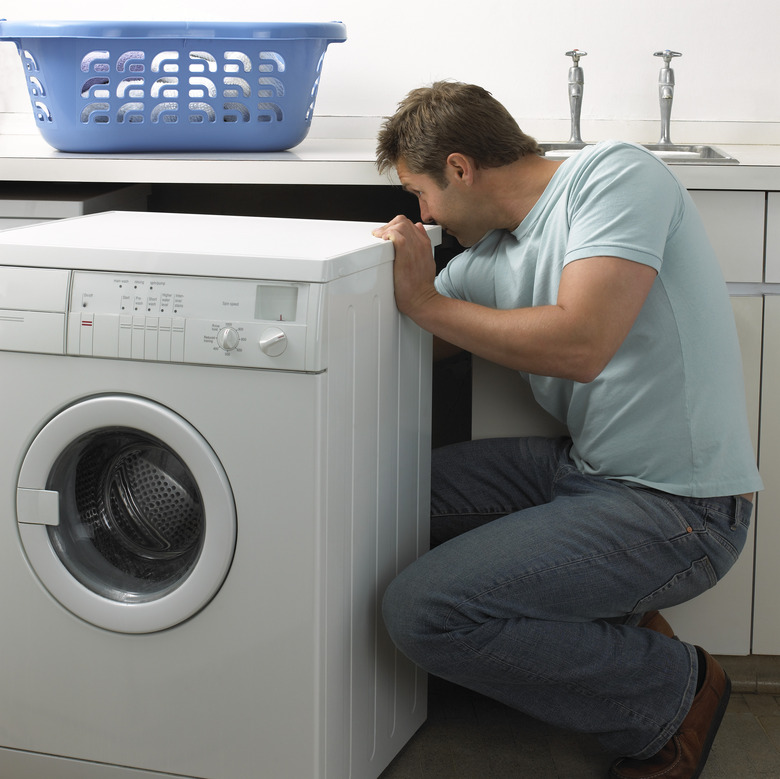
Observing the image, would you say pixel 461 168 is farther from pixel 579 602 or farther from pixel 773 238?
pixel 579 602

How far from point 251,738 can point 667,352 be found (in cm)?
83

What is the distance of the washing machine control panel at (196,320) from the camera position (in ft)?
4.07

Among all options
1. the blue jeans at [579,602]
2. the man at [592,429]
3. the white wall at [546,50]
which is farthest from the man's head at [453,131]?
the white wall at [546,50]

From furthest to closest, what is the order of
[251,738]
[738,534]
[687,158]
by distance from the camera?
[687,158]
[738,534]
[251,738]

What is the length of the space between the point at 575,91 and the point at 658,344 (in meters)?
0.92

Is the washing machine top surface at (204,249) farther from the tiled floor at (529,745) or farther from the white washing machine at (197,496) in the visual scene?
the tiled floor at (529,745)

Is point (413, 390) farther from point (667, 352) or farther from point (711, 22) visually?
point (711, 22)

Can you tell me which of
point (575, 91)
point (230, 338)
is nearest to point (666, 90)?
point (575, 91)

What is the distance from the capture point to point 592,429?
1.56m

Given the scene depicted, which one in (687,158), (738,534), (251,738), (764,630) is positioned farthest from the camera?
(687,158)

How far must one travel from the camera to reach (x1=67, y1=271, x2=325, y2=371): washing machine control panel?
48.8 inches

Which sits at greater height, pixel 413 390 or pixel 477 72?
pixel 477 72

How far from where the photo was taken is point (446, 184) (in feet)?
5.19

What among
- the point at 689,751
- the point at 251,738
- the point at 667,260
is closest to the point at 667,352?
the point at 667,260
